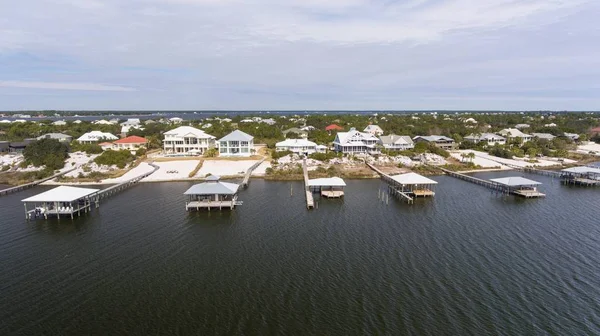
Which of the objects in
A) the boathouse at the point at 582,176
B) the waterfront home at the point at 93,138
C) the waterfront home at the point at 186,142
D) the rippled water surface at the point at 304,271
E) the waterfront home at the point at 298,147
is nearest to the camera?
the rippled water surface at the point at 304,271

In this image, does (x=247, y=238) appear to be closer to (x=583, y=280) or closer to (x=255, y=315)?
(x=255, y=315)

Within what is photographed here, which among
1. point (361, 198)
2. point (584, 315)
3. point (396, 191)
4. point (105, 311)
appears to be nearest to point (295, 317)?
point (105, 311)

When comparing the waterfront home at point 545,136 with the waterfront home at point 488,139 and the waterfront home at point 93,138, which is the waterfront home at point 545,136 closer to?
the waterfront home at point 488,139

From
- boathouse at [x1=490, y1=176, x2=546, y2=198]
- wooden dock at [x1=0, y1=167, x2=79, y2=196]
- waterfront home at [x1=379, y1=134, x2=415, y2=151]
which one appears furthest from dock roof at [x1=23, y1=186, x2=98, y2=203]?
waterfront home at [x1=379, y1=134, x2=415, y2=151]

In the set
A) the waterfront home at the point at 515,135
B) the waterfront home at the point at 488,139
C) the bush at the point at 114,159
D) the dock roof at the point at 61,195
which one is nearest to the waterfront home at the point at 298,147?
the bush at the point at 114,159

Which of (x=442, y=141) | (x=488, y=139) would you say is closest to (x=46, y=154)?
(x=442, y=141)
